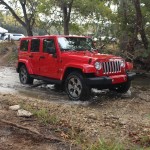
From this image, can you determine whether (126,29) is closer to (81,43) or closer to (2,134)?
(81,43)

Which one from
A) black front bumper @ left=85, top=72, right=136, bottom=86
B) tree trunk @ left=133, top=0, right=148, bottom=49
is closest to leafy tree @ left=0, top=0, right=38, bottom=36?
tree trunk @ left=133, top=0, right=148, bottom=49

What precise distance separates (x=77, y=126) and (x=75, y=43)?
512cm

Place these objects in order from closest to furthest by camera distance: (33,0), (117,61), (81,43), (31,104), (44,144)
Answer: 1. (44,144)
2. (31,104)
3. (117,61)
4. (81,43)
5. (33,0)

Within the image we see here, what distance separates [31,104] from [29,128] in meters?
2.22

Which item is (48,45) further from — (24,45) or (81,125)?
(81,125)

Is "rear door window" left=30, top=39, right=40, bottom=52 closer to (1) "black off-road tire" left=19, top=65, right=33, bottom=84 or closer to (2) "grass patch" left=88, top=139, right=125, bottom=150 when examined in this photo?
(1) "black off-road tire" left=19, top=65, right=33, bottom=84

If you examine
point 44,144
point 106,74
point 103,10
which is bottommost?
point 44,144

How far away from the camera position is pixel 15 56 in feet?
80.0

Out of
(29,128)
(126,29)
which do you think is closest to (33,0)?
(126,29)

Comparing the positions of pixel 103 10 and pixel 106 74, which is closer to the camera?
pixel 106 74

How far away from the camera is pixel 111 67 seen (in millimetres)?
9867

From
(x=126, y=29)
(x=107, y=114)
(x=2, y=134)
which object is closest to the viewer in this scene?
(x=2, y=134)

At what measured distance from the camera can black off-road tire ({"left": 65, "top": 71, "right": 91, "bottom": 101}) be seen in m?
9.49

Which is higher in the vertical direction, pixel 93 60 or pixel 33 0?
pixel 33 0
